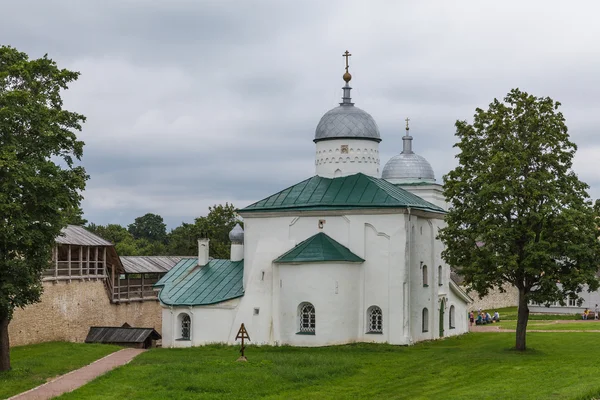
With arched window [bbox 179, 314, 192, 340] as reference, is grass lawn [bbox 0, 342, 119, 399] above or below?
below

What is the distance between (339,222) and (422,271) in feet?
14.7

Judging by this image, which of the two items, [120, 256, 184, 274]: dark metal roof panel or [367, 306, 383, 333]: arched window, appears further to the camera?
[120, 256, 184, 274]: dark metal roof panel

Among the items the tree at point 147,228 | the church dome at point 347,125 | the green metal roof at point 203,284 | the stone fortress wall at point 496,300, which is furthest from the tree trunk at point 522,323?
the tree at point 147,228

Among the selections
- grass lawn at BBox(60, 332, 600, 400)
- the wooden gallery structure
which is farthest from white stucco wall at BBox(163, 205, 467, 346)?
the wooden gallery structure

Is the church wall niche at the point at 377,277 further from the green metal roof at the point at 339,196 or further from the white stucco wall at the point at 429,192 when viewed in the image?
the white stucco wall at the point at 429,192

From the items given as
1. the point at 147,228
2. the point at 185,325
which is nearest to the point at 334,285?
the point at 185,325

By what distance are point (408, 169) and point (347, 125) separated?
12447mm

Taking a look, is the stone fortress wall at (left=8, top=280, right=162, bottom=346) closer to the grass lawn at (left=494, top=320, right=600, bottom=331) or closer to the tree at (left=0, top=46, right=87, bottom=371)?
the tree at (left=0, top=46, right=87, bottom=371)

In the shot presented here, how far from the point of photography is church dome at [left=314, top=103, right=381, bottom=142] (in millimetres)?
38688

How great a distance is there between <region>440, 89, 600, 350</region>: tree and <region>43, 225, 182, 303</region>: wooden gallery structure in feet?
64.0

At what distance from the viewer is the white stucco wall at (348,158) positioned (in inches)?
1512

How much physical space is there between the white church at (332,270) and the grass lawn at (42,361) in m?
4.32

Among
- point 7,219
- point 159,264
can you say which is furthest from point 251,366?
point 159,264

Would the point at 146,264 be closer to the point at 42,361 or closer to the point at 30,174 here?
the point at 42,361
